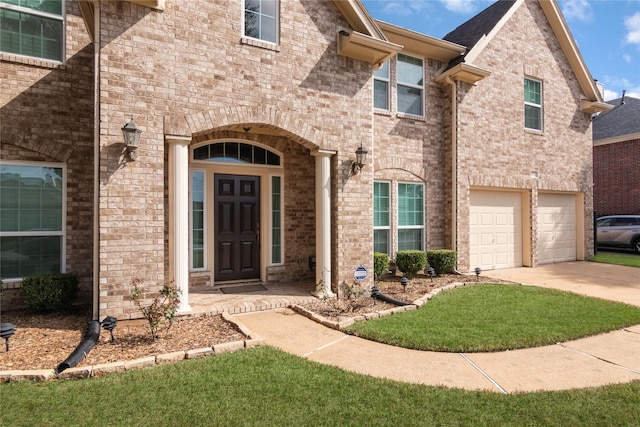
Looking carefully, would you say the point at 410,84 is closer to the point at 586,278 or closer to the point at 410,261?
the point at 410,261

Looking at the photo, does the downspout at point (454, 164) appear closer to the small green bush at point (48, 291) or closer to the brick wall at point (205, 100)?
the brick wall at point (205, 100)

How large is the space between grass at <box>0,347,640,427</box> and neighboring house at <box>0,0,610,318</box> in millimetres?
1996

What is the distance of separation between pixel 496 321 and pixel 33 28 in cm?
951

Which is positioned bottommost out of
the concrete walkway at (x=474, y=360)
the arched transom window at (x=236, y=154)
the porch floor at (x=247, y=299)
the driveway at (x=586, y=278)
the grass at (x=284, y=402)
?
the concrete walkway at (x=474, y=360)

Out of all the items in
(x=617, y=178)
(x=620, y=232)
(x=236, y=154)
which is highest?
(x=617, y=178)

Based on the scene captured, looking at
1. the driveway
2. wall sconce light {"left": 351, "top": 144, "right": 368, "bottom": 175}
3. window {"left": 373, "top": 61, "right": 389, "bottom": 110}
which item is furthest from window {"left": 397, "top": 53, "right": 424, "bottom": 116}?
the driveway

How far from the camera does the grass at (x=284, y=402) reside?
109 inches

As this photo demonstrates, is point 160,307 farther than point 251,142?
No

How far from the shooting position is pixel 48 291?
5613 mm

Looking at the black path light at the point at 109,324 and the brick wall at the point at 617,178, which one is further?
the brick wall at the point at 617,178

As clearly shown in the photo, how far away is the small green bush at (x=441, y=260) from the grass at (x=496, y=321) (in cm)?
173

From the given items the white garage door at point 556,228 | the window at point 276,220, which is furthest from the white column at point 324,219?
the white garage door at point 556,228

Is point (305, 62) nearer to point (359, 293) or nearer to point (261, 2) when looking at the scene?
point (261, 2)

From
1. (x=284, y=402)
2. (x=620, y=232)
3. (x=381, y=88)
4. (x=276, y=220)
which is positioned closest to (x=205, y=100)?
(x=276, y=220)
